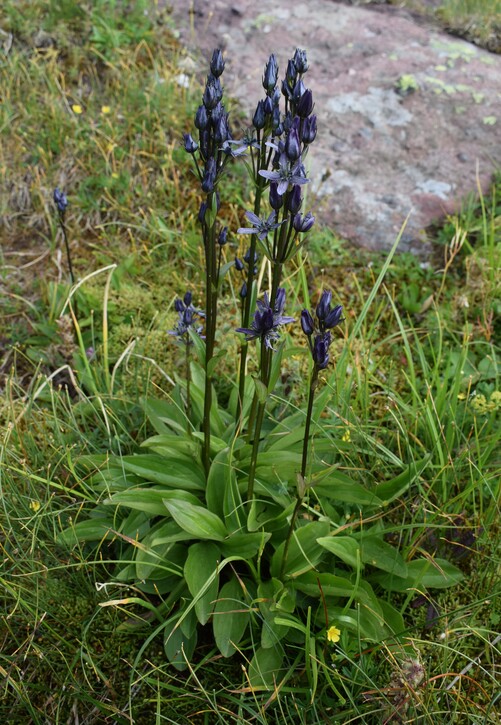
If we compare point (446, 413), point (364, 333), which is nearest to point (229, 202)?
point (364, 333)

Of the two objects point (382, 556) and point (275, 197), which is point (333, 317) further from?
point (382, 556)

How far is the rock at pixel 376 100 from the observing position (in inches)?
183

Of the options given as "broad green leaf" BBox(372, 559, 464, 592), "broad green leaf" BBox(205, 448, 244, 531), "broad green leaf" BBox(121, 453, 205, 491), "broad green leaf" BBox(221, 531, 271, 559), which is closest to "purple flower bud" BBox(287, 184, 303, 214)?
"broad green leaf" BBox(205, 448, 244, 531)

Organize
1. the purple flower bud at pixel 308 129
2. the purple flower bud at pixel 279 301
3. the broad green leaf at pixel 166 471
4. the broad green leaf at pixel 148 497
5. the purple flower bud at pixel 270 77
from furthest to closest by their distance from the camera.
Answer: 1. the broad green leaf at pixel 166 471
2. the broad green leaf at pixel 148 497
3. the purple flower bud at pixel 279 301
4. the purple flower bud at pixel 270 77
5. the purple flower bud at pixel 308 129

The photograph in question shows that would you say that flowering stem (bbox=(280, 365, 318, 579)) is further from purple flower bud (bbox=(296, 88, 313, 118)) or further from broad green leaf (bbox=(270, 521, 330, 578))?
purple flower bud (bbox=(296, 88, 313, 118))

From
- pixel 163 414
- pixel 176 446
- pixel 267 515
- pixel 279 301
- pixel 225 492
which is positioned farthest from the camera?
pixel 163 414

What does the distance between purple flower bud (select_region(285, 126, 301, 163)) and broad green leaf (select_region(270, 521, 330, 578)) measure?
4.77ft

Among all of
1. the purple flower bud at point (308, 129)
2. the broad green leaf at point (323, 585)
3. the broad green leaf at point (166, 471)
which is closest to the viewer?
the purple flower bud at point (308, 129)

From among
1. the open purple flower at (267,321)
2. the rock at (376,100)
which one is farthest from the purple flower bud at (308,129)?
the rock at (376,100)

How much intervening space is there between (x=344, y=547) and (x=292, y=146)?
1598 mm

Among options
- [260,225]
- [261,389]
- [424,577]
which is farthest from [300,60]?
[424,577]

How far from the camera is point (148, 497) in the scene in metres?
2.67

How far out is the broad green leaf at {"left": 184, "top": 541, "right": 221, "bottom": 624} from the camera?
2459mm

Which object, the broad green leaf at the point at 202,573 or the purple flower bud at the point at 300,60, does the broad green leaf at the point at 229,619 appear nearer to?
the broad green leaf at the point at 202,573
